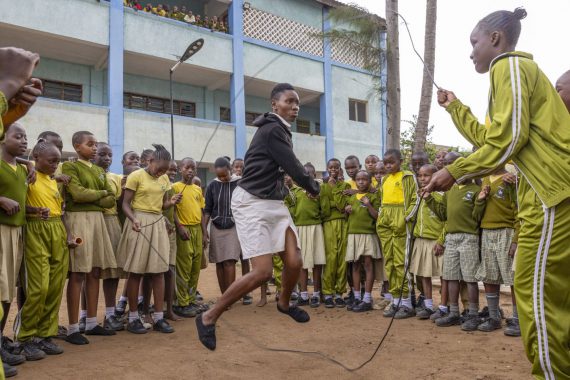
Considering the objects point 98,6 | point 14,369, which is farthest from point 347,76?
point 14,369

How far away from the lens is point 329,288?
6.75 metres

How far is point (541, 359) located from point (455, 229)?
3.22 metres

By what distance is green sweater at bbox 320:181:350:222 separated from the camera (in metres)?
6.84

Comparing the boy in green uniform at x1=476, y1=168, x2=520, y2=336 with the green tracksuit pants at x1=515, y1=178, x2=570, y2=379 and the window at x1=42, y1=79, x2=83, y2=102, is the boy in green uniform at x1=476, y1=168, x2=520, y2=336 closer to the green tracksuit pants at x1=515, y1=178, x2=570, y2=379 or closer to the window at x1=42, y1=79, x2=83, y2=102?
the green tracksuit pants at x1=515, y1=178, x2=570, y2=379

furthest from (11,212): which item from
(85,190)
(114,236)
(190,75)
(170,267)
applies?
(190,75)

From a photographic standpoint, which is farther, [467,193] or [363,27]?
[363,27]

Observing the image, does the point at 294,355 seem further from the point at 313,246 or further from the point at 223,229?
the point at 223,229

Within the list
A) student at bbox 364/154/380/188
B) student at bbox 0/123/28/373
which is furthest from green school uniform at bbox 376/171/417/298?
student at bbox 0/123/28/373

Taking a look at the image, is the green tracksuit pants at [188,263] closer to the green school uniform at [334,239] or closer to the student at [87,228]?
the student at [87,228]

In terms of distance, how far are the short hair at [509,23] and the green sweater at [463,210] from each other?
2.80 meters

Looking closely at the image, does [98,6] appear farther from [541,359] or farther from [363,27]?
[541,359]

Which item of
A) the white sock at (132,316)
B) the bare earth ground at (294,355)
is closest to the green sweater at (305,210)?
the bare earth ground at (294,355)

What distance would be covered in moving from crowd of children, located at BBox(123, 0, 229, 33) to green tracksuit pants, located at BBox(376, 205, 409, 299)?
10399mm

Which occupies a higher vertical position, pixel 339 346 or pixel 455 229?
pixel 455 229
